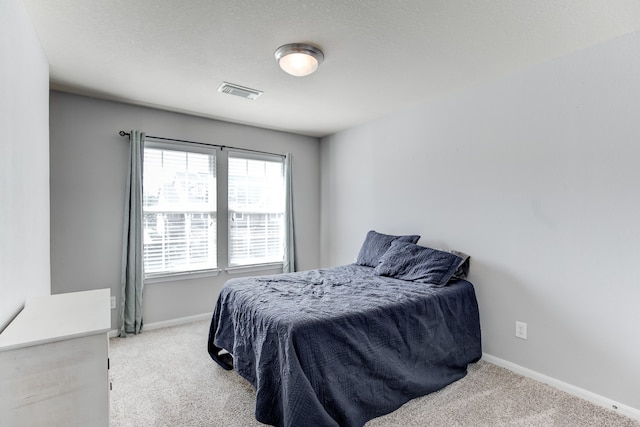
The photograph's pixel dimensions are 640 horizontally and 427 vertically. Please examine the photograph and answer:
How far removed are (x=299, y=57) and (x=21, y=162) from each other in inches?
68.6

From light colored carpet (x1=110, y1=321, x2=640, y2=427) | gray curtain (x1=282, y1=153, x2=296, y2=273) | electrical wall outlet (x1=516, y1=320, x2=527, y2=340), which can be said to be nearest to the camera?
light colored carpet (x1=110, y1=321, x2=640, y2=427)

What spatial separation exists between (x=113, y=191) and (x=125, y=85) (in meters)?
1.07

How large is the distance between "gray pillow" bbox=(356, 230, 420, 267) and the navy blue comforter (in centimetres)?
60

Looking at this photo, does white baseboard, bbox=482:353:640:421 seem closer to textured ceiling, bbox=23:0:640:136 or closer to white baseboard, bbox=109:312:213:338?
textured ceiling, bbox=23:0:640:136

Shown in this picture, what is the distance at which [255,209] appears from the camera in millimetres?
4137

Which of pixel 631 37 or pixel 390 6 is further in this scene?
pixel 631 37

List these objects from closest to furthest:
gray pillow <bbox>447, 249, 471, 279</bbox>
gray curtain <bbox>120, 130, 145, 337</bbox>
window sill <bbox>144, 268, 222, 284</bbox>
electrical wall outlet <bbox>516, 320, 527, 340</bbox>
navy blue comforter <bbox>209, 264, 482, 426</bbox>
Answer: navy blue comforter <bbox>209, 264, 482, 426</bbox>, electrical wall outlet <bbox>516, 320, 527, 340</bbox>, gray pillow <bbox>447, 249, 471, 279</bbox>, gray curtain <bbox>120, 130, 145, 337</bbox>, window sill <bbox>144, 268, 222, 284</bbox>

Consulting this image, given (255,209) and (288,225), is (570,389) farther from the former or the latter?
(255,209)

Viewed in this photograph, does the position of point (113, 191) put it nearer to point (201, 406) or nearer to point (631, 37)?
point (201, 406)

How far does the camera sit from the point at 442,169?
3.10 meters

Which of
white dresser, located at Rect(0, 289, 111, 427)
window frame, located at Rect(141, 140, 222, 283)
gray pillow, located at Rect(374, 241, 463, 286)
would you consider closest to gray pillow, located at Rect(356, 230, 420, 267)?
gray pillow, located at Rect(374, 241, 463, 286)

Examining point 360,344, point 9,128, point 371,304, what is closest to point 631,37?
point 371,304

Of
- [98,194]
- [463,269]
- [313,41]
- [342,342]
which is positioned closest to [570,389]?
[463,269]

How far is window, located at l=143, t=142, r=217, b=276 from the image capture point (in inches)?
135
